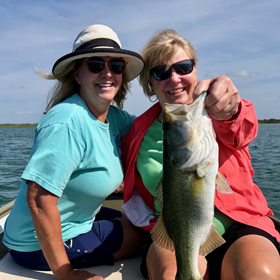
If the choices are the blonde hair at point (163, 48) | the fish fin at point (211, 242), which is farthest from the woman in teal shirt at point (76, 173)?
the fish fin at point (211, 242)

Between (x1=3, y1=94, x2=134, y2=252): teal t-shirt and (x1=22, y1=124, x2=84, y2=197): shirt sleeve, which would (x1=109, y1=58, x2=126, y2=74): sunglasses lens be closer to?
(x1=3, y1=94, x2=134, y2=252): teal t-shirt

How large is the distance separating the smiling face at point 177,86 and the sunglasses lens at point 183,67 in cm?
3

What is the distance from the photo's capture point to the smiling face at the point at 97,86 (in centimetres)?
304

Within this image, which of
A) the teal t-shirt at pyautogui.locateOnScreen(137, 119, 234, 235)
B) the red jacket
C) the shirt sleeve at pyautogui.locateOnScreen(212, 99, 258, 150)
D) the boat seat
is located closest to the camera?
the shirt sleeve at pyautogui.locateOnScreen(212, 99, 258, 150)

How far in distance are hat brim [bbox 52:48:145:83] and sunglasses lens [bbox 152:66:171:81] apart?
7.7 inches

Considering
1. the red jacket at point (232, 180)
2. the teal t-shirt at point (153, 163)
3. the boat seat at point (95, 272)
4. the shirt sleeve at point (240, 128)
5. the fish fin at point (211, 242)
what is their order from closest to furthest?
the fish fin at point (211, 242), the shirt sleeve at point (240, 128), the red jacket at point (232, 180), the teal t-shirt at point (153, 163), the boat seat at point (95, 272)

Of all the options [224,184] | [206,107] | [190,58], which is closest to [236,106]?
[206,107]

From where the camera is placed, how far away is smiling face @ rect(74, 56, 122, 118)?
120 inches

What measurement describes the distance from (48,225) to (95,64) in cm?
155

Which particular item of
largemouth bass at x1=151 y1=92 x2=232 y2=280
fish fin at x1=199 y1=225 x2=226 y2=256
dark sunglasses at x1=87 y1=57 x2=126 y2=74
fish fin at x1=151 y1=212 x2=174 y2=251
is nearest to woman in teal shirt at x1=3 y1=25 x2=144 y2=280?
dark sunglasses at x1=87 y1=57 x2=126 y2=74

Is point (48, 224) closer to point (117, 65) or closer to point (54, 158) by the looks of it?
point (54, 158)

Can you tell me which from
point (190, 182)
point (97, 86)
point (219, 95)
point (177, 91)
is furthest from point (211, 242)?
point (97, 86)

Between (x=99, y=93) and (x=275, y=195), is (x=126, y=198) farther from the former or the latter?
(x=275, y=195)

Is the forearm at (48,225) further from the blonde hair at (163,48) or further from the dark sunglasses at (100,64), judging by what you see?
the blonde hair at (163,48)
